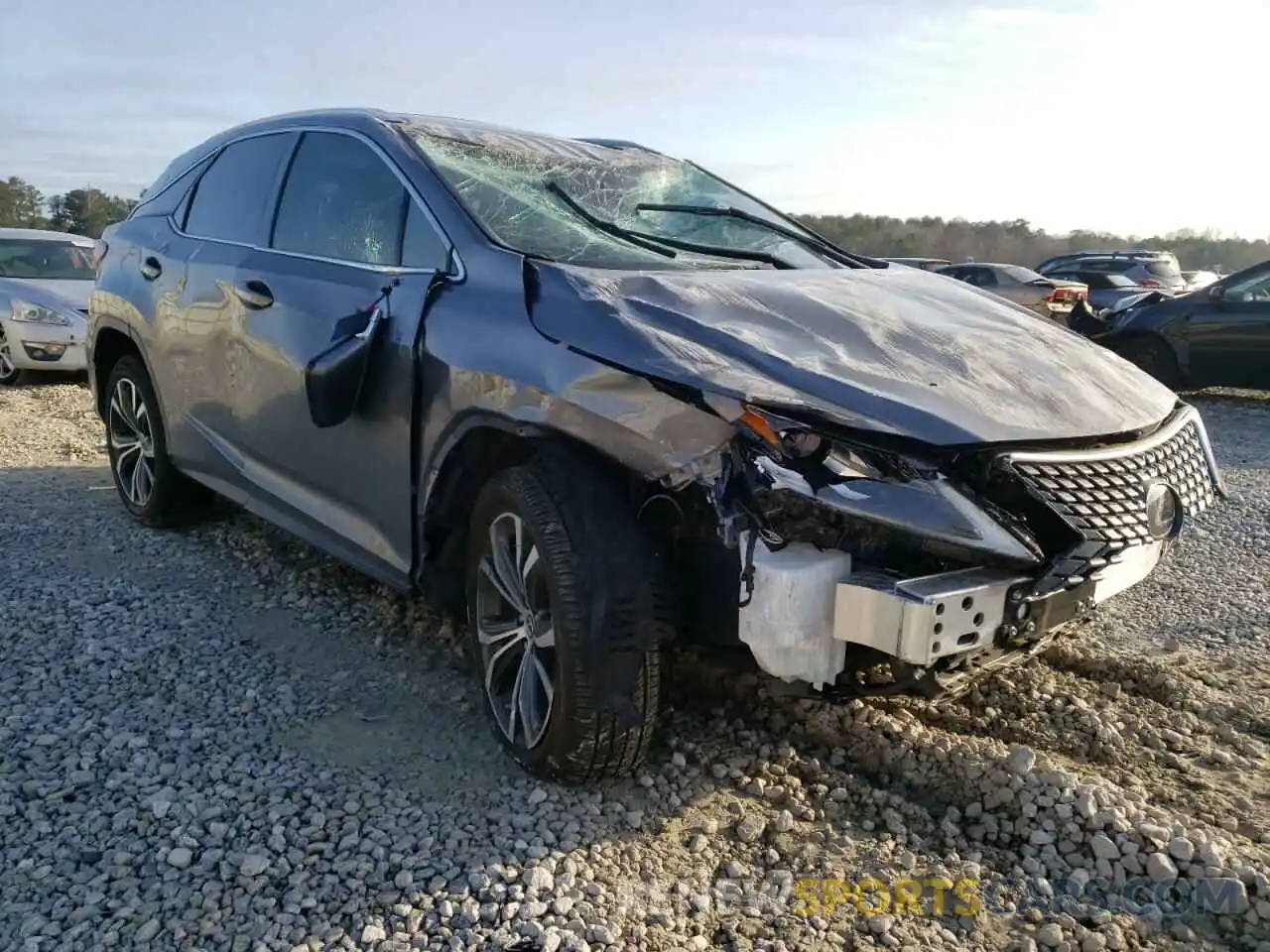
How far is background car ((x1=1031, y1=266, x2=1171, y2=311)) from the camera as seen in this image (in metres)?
18.8

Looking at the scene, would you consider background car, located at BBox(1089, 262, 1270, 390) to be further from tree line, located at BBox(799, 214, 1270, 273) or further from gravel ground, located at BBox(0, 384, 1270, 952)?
tree line, located at BBox(799, 214, 1270, 273)

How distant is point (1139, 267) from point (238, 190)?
20.3 meters

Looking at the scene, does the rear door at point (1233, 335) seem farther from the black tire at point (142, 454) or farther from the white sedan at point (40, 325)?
the white sedan at point (40, 325)

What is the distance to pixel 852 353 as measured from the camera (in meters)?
2.78

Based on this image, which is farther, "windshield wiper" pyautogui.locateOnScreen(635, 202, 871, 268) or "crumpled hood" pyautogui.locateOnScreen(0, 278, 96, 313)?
"crumpled hood" pyautogui.locateOnScreen(0, 278, 96, 313)

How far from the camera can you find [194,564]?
4711mm

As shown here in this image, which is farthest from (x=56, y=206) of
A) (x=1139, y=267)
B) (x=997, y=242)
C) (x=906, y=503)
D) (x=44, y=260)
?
(x=997, y=242)

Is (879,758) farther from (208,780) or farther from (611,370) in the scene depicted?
(208,780)

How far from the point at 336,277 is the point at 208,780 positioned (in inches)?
65.3

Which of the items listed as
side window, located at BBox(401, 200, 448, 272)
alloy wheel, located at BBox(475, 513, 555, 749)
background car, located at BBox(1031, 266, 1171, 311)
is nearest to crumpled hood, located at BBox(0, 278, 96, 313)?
side window, located at BBox(401, 200, 448, 272)

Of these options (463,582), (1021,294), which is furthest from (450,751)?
(1021,294)

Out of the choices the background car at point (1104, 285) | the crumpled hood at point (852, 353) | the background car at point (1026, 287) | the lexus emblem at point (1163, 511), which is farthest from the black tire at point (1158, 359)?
the background car at point (1104, 285)

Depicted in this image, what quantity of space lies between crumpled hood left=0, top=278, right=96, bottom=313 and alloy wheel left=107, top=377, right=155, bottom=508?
5083mm

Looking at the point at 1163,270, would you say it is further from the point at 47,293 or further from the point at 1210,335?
the point at 47,293
